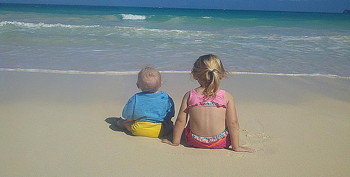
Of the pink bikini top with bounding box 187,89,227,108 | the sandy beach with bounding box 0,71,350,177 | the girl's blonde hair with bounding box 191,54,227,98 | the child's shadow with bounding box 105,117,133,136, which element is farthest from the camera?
the child's shadow with bounding box 105,117,133,136

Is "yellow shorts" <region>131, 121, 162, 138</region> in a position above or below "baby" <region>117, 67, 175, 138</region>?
below

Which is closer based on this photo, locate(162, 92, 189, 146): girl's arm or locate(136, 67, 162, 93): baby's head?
locate(162, 92, 189, 146): girl's arm

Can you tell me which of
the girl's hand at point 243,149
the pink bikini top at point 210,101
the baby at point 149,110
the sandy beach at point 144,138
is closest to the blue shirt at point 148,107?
the baby at point 149,110

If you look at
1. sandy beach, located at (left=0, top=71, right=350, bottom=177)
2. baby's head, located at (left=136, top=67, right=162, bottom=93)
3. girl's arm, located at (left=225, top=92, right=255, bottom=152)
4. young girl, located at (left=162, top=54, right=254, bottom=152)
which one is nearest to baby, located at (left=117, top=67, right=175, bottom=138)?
baby's head, located at (left=136, top=67, right=162, bottom=93)

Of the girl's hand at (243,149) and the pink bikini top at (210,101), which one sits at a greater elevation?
the pink bikini top at (210,101)

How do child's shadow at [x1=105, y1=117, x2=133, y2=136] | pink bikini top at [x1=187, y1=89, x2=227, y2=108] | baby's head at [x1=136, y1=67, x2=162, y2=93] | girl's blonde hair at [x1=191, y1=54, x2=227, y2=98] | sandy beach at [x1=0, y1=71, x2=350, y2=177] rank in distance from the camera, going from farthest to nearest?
child's shadow at [x1=105, y1=117, x2=133, y2=136]
baby's head at [x1=136, y1=67, x2=162, y2=93]
pink bikini top at [x1=187, y1=89, x2=227, y2=108]
girl's blonde hair at [x1=191, y1=54, x2=227, y2=98]
sandy beach at [x1=0, y1=71, x2=350, y2=177]

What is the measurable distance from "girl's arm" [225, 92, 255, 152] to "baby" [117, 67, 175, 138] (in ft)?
1.97

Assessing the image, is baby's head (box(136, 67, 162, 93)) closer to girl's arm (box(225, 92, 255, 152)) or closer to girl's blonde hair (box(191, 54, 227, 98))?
girl's blonde hair (box(191, 54, 227, 98))

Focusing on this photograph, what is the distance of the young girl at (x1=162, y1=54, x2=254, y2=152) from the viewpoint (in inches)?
101

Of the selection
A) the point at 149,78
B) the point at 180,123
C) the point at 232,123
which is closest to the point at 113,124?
the point at 149,78

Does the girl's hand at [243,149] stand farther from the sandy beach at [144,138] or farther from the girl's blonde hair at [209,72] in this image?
the girl's blonde hair at [209,72]

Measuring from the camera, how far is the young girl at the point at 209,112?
8.45ft

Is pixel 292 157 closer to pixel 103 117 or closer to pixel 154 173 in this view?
pixel 154 173

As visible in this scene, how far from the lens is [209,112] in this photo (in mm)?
2656
